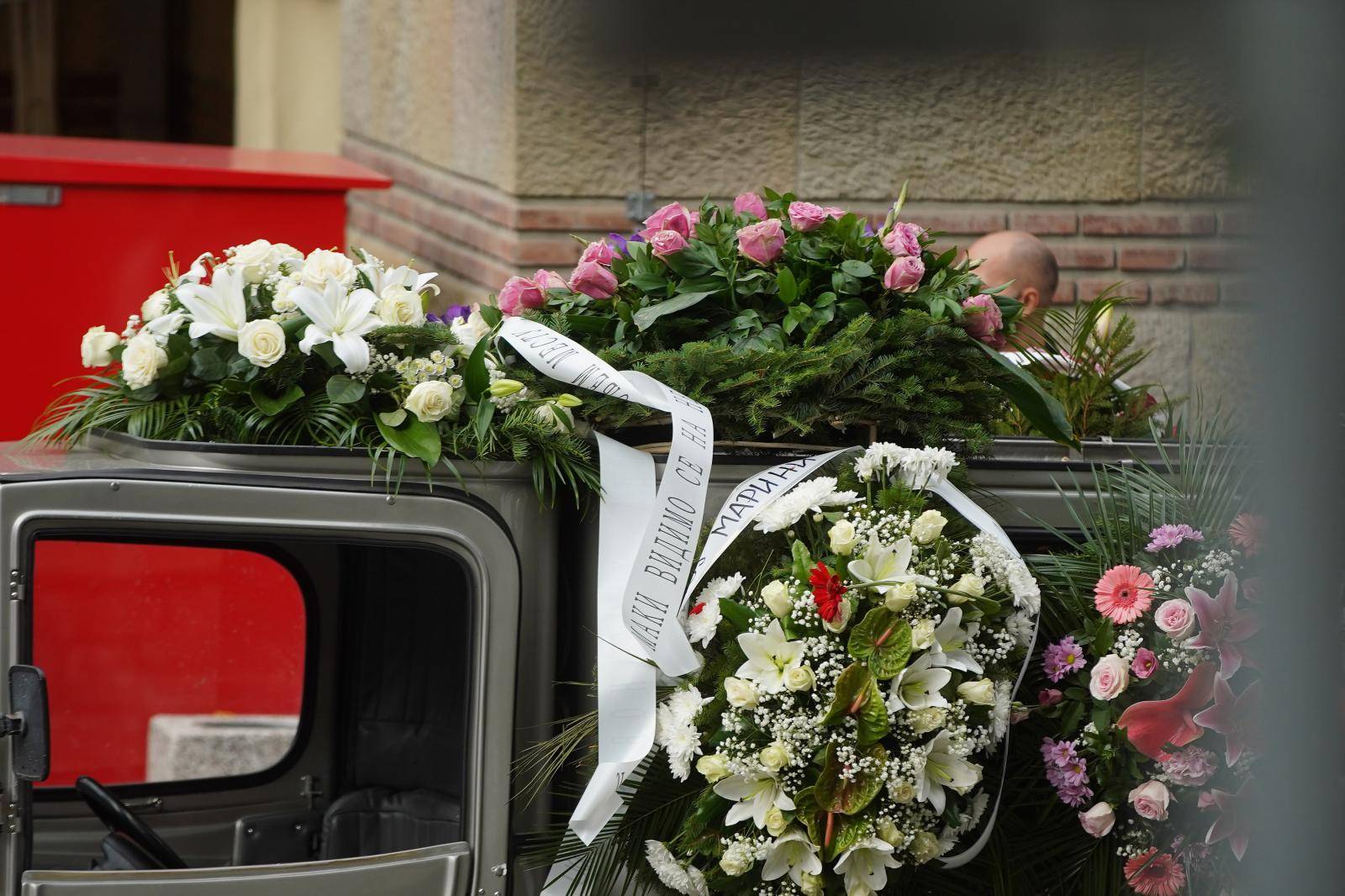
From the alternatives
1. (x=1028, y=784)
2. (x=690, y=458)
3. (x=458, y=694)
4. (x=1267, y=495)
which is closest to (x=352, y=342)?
(x=690, y=458)

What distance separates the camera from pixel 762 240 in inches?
91.8

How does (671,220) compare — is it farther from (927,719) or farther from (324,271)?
(927,719)

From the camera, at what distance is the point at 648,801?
2.10 meters

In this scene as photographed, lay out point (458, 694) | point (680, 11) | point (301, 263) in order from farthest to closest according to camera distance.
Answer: point (458, 694) < point (301, 263) < point (680, 11)

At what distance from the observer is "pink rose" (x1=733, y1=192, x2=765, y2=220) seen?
2.48 meters

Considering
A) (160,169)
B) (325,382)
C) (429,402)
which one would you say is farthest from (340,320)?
(160,169)

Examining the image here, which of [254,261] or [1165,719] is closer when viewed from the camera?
[1165,719]

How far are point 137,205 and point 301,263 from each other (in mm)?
2364

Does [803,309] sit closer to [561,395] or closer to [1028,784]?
[561,395]

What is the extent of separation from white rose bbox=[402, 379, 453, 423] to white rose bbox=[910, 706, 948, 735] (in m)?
0.74

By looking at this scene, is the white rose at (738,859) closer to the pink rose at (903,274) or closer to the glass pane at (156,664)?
the pink rose at (903,274)

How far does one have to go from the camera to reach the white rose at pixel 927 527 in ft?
6.83

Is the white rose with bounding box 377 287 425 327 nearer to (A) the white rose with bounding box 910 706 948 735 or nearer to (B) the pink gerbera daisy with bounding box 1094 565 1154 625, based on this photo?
(A) the white rose with bounding box 910 706 948 735

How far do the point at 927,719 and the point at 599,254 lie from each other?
95 centimetres
